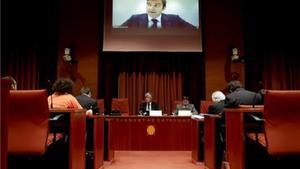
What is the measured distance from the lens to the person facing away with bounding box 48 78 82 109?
4.17 meters

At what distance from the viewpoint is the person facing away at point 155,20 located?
29.4 ft

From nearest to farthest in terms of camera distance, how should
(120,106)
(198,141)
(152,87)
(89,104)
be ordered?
(89,104) < (198,141) < (120,106) < (152,87)

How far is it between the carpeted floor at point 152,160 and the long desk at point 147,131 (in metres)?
0.15

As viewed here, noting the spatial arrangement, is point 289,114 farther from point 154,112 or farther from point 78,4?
point 78,4

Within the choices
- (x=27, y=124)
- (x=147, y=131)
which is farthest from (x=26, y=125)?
(x=147, y=131)

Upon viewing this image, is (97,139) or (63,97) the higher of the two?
(63,97)

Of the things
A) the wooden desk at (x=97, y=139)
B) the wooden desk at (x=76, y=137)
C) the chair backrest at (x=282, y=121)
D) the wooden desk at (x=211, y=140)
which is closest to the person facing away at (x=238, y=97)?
the wooden desk at (x=211, y=140)

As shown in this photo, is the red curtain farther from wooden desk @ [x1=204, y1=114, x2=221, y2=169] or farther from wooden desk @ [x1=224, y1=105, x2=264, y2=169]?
wooden desk @ [x1=224, y1=105, x2=264, y2=169]

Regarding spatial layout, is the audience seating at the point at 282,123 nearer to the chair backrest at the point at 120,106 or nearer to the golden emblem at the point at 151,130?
the golden emblem at the point at 151,130

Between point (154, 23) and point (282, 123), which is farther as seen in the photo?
point (154, 23)

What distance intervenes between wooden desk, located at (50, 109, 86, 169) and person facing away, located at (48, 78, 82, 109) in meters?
0.33

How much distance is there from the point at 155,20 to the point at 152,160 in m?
3.90

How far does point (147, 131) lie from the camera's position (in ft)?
24.4

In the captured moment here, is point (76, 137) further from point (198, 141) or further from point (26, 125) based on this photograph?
point (198, 141)
